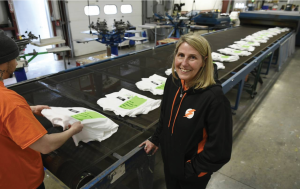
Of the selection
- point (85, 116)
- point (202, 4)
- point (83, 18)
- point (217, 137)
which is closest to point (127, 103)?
point (85, 116)

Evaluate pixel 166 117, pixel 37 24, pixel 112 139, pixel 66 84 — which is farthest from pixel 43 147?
pixel 37 24

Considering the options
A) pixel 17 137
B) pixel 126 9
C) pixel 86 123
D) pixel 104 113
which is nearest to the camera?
pixel 17 137

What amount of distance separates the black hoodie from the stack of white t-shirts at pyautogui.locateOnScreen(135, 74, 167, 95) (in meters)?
0.70

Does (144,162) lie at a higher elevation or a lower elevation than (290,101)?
higher

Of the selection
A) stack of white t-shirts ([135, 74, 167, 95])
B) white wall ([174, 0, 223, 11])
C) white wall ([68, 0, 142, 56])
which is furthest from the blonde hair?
white wall ([174, 0, 223, 11])

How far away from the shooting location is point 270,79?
437 cm

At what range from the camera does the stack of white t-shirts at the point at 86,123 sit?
115 centimetres

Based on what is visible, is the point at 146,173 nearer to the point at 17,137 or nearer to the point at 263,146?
the point at 17,137

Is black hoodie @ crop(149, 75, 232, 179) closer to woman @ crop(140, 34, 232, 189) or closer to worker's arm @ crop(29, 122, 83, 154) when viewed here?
woman @ crop(140, 34, 232, 189)

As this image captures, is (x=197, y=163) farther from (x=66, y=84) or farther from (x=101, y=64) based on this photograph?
(x=101, y=64)

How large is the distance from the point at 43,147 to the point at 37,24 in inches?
204

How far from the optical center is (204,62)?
928mm

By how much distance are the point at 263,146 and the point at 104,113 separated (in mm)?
1977

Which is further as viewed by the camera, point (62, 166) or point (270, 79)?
point (270, 79)
